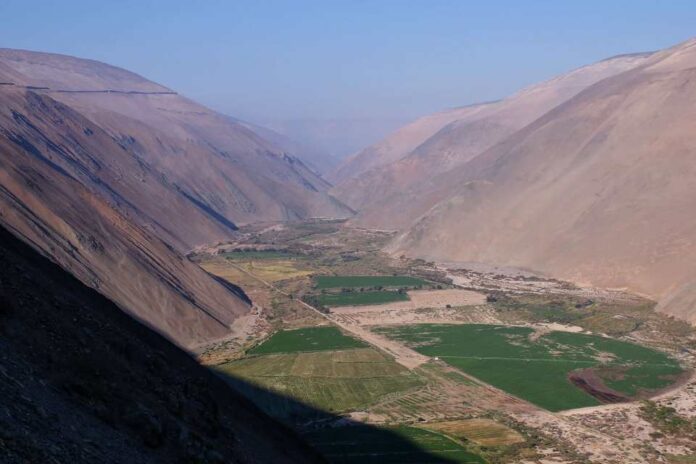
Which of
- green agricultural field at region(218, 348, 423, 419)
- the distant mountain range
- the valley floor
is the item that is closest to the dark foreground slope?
the valley floor

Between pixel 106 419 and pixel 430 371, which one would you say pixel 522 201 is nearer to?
pixel 430 371

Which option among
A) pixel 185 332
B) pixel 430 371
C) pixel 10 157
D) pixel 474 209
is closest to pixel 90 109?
pixel 474 209

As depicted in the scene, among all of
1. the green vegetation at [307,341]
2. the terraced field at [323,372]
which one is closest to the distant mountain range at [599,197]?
the green vegetation at [307,341]

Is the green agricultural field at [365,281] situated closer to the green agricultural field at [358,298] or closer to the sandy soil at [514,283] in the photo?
the green agricultural field at [358,298]

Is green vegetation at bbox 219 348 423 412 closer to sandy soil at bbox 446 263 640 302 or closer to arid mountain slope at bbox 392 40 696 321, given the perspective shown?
arid mountain slope at bbox 392 40 696 321

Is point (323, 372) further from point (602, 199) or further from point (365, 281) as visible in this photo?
point (602, 199)
